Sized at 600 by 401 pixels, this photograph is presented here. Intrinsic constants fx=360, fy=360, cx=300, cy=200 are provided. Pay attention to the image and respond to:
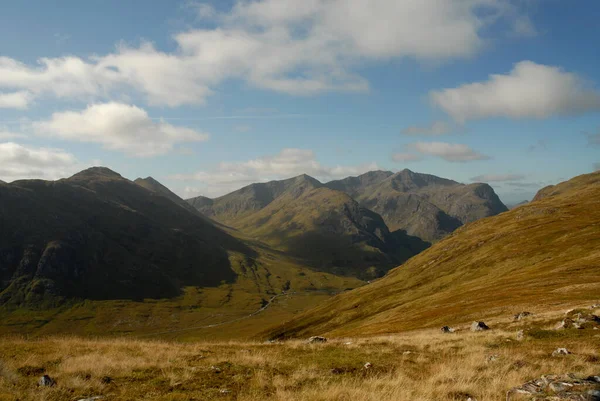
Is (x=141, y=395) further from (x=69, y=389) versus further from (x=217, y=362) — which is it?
(x=217, y=362)

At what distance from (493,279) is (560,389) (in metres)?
86.2

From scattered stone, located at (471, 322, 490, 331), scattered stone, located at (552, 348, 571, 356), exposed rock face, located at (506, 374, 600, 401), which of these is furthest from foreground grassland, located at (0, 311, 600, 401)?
scattered stone, located at (471, 322, 490, 331)

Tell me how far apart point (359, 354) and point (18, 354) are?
19.7 meters

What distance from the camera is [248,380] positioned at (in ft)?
53.8

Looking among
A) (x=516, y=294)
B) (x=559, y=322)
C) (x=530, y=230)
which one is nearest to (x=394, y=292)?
(x=530, y=230)

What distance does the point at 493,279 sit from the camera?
87.8 metres

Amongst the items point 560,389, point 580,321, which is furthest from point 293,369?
point 580,321

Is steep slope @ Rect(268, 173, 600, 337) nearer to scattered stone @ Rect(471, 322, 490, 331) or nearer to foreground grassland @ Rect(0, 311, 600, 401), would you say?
scattered stone @ Rect(471, 322, 490, 331)

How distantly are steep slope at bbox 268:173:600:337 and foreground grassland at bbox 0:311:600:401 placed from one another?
82.1 feet

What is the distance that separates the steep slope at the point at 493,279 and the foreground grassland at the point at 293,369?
2501 centimetres

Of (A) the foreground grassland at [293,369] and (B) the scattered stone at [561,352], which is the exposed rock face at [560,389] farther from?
(B) the scattered stone at [561,352]

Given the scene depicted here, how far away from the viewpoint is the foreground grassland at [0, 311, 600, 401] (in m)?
13.6

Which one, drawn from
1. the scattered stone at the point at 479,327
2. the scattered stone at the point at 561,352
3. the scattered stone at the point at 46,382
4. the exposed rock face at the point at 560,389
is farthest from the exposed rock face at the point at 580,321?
the scattered stone at the point at 46,382

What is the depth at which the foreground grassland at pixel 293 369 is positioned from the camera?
1362 cm
